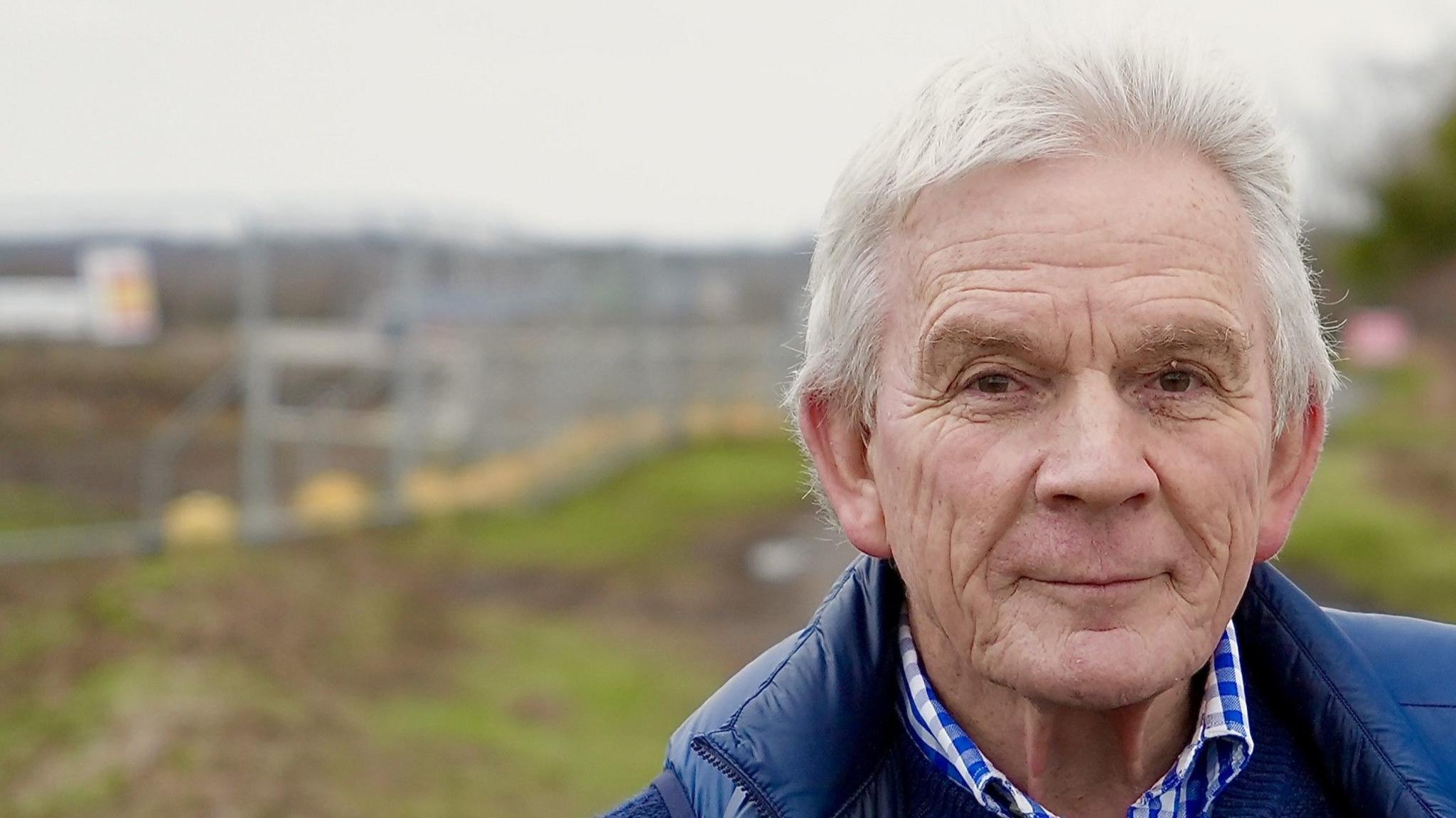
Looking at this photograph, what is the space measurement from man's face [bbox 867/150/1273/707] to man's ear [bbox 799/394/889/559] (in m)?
0.15

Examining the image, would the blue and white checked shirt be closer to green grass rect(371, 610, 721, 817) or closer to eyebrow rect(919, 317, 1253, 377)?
eyebrow rect(919, 317, 1253, 377)

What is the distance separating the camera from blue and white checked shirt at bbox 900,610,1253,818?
1.69 metres

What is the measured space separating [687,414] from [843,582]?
16560 millimetres

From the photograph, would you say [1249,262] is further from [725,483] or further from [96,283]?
[725,483]

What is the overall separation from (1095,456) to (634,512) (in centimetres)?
1209

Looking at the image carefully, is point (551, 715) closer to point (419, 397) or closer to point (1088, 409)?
point (419, 397)

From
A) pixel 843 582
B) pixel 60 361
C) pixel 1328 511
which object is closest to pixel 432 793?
pixel 843 582

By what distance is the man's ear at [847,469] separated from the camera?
176cm

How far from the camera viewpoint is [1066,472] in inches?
58.9

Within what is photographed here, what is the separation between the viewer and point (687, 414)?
18453 mm

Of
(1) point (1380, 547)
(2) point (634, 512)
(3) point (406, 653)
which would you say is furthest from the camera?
(2) point (634, 512)

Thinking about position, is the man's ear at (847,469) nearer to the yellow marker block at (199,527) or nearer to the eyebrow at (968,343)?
the eyebrow at (968,343)

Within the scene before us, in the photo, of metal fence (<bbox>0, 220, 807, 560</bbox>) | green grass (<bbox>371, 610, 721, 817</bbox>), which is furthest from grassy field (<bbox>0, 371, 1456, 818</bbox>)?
metal fence (<bbox>0, 220, 807, 560</bbox>)

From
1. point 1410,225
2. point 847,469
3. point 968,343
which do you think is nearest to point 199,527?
point 847,469
